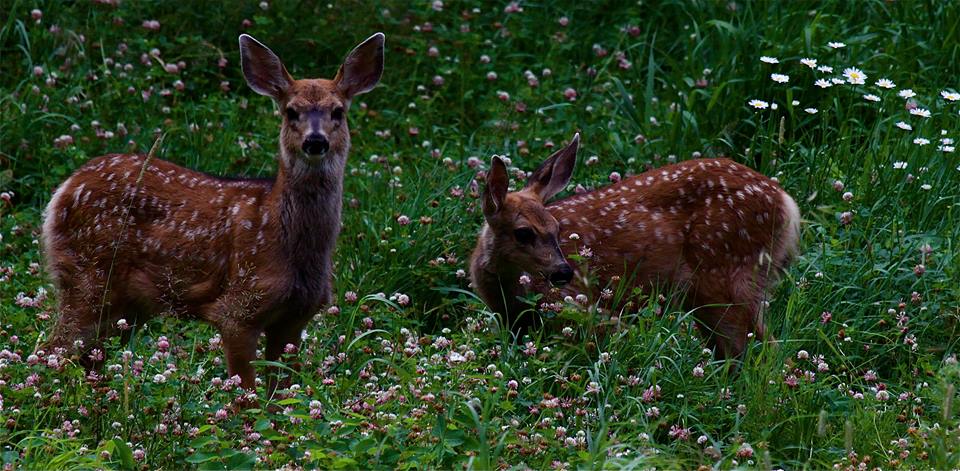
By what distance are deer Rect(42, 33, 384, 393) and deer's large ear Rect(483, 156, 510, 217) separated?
2.38 feet

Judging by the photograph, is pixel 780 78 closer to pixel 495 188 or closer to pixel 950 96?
pixel 950 96

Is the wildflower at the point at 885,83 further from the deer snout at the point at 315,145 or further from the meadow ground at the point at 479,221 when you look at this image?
the deer snout at the point at 315,145

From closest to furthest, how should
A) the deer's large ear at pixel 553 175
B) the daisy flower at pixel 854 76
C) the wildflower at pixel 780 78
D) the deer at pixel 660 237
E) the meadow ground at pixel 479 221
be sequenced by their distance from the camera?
the meadow ground at pixel 479 221 → the deer at pixel 660 237 → the deer's large ear at pixel 553 175 → the wildflower at pixel 780 78 → the daisy flower at pixel 854 76

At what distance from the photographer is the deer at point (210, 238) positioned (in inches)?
260

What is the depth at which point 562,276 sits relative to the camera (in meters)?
6.88

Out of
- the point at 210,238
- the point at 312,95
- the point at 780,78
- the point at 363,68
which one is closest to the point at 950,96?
the point at 780,78

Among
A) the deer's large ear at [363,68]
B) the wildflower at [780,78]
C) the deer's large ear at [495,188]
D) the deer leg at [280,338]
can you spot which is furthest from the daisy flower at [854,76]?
the deer leg at [280,338]

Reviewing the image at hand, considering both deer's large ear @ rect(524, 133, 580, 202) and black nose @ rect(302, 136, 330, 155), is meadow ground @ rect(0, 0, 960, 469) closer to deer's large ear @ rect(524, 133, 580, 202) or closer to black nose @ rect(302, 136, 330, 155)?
deer's large ear @ rect(524, 133, 580, 202)

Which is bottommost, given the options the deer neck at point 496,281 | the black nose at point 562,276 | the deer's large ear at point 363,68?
the deer neck at point 496,281

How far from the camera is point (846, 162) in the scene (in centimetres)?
818

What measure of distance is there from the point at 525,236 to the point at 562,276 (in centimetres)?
37

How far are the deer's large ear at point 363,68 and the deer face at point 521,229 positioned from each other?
0.76 metres

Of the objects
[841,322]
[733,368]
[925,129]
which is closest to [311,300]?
[733,368]

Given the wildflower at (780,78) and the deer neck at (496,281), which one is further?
the wildflower at (780,78)
